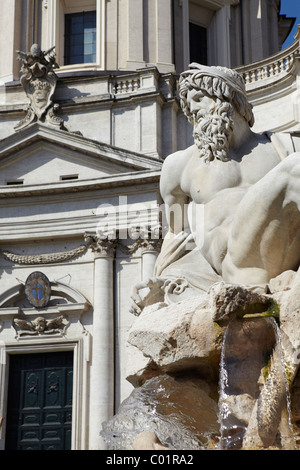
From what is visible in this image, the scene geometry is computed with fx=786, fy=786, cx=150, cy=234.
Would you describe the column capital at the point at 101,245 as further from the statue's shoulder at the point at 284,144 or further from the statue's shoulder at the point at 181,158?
the statue's shoulder at the point at 284,144

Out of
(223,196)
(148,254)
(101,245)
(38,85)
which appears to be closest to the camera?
(223,196)

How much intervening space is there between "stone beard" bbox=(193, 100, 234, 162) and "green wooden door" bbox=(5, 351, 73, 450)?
13228 millimetres

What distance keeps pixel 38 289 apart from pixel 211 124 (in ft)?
47.1

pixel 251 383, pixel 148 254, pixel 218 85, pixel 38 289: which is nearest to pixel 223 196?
pixel 218 85

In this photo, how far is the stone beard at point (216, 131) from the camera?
15.2 feet

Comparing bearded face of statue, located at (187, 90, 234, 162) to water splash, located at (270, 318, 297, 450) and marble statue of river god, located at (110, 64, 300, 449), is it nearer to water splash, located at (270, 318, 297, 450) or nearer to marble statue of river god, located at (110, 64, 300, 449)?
marble statue of river god, located at (110, 64, 300, 449)

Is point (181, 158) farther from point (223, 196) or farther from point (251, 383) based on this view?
point (251, 383)

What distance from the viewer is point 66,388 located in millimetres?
17703

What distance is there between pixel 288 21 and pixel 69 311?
18425mm

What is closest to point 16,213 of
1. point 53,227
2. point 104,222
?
point 53,227

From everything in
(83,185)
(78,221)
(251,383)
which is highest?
(83,185)

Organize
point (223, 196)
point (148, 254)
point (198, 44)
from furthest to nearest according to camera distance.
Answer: point (198, 44), point (148, 254), point (223, 196)

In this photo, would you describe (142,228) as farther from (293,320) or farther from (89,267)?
(293,320)

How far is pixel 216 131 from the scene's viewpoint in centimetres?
464
